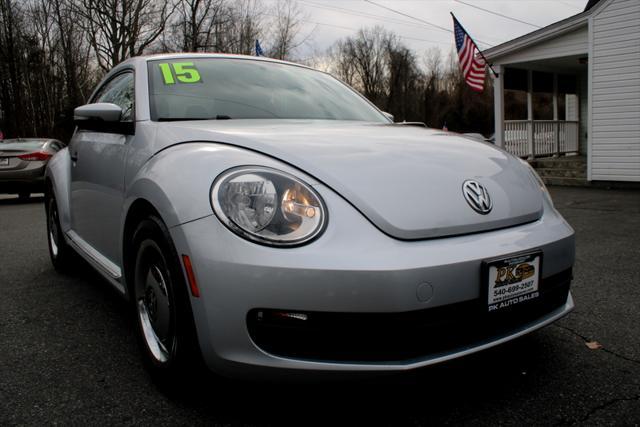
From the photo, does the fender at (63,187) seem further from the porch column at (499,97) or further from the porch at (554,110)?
the porch column at (499,97)

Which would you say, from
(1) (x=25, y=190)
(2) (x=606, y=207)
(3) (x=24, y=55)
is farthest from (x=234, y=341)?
(3) (x=24, y=55)

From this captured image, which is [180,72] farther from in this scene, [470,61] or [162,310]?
[470,61]

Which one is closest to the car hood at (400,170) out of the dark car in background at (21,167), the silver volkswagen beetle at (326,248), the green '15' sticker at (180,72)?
the silver volkswagen beetle at (326,248)

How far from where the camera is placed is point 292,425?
1.83 metres

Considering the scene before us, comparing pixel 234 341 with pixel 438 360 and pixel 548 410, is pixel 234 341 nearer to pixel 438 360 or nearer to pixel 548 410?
pixel 438 360

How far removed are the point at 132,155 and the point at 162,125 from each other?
219 mm

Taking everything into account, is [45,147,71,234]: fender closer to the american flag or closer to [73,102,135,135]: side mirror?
[73,102,135,135]: side mirror

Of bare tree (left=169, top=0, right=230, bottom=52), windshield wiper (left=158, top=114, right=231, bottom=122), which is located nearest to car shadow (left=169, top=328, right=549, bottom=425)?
windshield wiper (left=158, top=114, right=231, bottom=122)

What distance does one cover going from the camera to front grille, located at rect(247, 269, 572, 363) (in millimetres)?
1644

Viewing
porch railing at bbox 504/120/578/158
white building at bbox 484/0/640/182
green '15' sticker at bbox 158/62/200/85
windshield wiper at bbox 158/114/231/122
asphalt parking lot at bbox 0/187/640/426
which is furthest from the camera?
porch railing at bbox 504/120/578/158

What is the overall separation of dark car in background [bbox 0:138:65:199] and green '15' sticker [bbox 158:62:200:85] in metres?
8.82

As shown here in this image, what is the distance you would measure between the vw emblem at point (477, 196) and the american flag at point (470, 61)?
43.9 feet

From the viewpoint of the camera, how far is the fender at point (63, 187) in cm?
360

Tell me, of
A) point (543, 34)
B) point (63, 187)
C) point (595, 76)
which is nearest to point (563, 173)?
point (595, 76)
